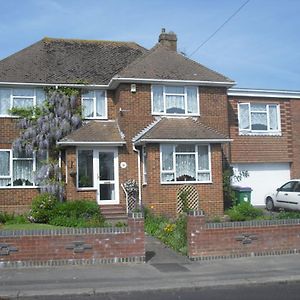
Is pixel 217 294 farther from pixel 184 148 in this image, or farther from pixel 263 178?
pixel 263 178

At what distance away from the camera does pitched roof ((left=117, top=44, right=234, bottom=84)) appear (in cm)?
2152

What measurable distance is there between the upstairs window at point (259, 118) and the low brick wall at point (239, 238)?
12.0 metres

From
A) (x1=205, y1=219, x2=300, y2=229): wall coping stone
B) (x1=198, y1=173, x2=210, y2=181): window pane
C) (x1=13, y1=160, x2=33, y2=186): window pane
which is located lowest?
(x1=205, y1=219, x2=300, y2=229): wall coping stone

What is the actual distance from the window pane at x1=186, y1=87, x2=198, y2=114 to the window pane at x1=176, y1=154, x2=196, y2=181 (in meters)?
2.55

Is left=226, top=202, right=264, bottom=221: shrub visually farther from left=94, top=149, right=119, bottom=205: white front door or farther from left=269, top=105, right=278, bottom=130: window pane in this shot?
left=269, top=105, right=278, bottom=130: window pane

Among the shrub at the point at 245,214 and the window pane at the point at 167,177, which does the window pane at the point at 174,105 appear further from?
the shrub at the point at 245,214

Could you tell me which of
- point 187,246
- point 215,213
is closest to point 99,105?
point 215,213

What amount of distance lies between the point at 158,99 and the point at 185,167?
3342 mm

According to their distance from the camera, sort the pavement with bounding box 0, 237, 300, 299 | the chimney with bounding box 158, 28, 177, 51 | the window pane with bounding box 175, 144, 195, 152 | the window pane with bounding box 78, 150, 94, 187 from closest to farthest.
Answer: the pavement with bounding box 0, 237, 300, 299, the window pane with bounding box 175, 144, 195, 152, the window pane with bounding box 78, 150, 94, 187, the chimney with bounding box 158, 28, 177, 51

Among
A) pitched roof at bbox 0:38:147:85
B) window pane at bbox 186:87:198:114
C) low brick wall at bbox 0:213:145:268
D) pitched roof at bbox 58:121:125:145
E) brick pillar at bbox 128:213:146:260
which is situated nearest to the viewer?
low brick wall at bbox 0:213:145:268

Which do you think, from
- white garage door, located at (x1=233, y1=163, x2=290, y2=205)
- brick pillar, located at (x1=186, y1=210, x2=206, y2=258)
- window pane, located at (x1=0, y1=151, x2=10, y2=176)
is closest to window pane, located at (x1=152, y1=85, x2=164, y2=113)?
white garage door, located at (x1=233, y1=163, x2=290, y2=205)

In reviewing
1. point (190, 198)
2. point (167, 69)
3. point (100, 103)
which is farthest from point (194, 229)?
point (100, 103)

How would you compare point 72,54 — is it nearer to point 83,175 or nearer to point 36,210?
point 83,175

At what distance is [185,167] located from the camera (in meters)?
20.4
